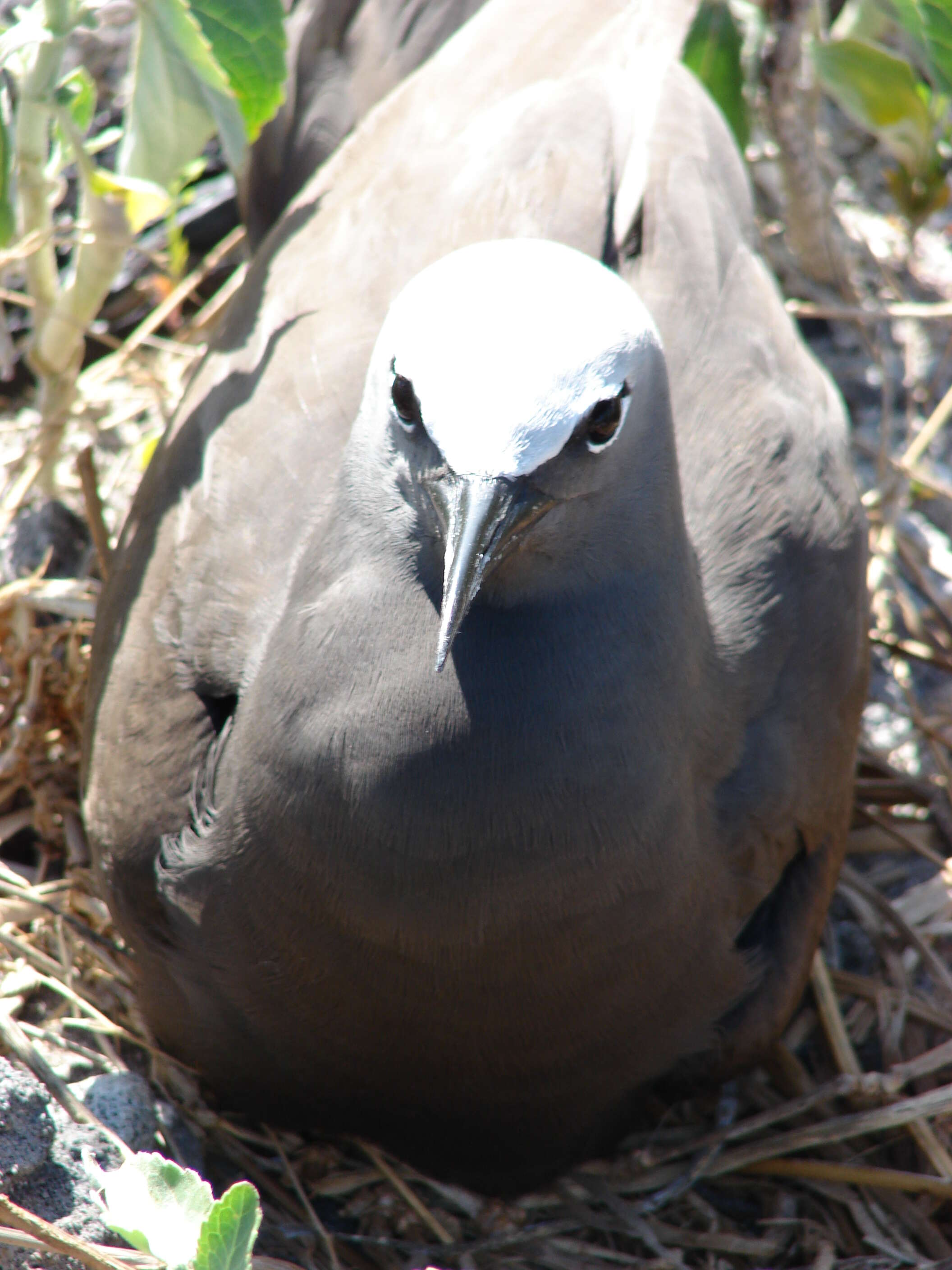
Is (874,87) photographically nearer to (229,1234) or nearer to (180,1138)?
(180,1138)

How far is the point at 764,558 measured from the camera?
224 cm

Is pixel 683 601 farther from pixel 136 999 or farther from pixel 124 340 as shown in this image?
pixel 124 340

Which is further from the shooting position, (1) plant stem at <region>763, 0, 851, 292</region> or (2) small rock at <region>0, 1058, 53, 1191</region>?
(1) plant stem at <region>763, 0, 851, 292</region>

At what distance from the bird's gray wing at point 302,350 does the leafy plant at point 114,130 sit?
0.24m

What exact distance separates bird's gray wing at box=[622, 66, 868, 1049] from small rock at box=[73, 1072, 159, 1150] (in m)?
0.92

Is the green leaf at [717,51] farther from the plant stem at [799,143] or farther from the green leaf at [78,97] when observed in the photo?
the green leaf at [78,97]

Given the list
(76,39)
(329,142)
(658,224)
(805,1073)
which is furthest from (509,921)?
(76,39)

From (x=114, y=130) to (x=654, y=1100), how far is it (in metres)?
2.01

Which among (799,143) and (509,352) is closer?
(509,352)

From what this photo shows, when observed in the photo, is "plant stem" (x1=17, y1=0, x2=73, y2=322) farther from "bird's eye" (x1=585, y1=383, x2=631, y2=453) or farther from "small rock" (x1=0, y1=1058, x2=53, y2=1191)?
"small rock" (x1=0, y1=1058, x2=53, y2=1191)

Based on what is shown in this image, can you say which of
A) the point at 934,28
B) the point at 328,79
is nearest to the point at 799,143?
the point at 934,28

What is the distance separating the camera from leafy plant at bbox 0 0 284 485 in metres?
2.20

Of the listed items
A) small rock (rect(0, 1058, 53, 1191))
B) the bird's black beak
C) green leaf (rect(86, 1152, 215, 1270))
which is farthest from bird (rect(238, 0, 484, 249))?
green leaf (rect(86, 1152, 215, 1270))

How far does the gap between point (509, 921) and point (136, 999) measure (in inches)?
31.2
